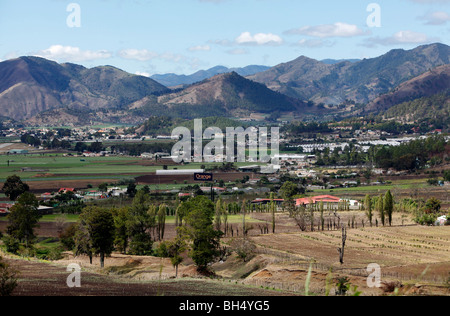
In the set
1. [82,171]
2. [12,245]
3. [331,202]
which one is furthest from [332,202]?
[82,171]

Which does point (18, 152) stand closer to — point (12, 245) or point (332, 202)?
point (332, 202)

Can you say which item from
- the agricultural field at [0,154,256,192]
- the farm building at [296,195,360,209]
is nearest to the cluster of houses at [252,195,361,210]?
the farm building at [296,195,360,209]

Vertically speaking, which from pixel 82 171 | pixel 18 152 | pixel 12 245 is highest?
pixel 18 152

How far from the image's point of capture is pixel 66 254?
1917 inches

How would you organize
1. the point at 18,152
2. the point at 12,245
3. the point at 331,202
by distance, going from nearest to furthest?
the point at 12,245 < the point at 331,202 < the point at 18,152

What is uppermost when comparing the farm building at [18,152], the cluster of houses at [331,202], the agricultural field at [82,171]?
the farm building at [18,152]

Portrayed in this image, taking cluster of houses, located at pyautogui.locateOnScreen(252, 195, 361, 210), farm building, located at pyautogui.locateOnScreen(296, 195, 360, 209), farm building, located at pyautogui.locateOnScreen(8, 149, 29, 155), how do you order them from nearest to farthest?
1. cluster of houses, located at pyautogui.locateOnScreen(252, 195, 361, 210)
2. farm building, located at pyautogui.locateOnScreen(296, 195, 360, 209)
3. farm building, located at pyautogui.locateOnScreen(8, 149, 29, 155)

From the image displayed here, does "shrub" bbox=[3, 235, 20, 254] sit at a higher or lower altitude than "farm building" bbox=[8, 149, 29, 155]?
lower

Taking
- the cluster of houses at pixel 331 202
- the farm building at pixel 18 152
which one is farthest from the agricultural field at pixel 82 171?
the cluster of houses at pixel 331 202

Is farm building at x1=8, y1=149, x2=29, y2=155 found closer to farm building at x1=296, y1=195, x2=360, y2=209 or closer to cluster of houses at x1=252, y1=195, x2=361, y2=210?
cluster of houses at x1=252, y1=195, x2=361, y2=210

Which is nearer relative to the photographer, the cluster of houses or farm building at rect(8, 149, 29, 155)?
the cluster of houses

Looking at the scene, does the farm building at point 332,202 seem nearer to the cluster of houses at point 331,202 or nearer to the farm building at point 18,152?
the cluster of houses at point 331,202
